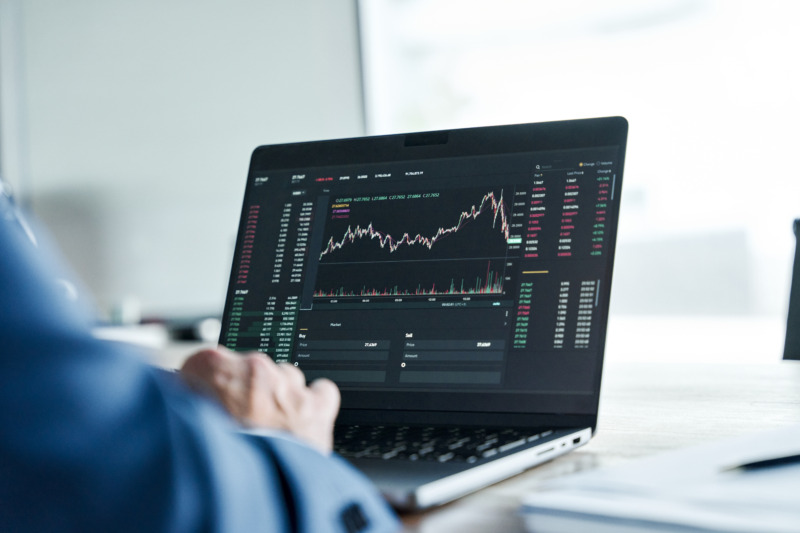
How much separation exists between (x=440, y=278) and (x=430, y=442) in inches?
9.4

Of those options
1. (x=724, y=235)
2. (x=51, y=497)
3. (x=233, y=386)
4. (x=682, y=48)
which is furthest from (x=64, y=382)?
(x=724, y=235)


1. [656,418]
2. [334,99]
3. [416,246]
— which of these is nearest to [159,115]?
[334,99]

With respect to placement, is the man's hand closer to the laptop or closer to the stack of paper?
the laptop

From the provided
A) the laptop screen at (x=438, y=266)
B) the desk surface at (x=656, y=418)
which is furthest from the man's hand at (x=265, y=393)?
the laptop screen at (x=438, y=266)

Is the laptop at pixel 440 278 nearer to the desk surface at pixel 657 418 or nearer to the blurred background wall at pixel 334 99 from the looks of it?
the desk surface at pixel 657 418

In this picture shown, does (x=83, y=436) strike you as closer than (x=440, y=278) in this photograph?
Yes

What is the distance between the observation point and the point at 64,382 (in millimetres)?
336

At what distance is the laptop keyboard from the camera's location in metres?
0.63

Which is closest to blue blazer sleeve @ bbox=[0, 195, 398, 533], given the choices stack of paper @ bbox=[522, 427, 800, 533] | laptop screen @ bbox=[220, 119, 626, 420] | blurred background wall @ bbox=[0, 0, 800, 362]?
stack of paper @ bbox=[522, 427, 800, 533]

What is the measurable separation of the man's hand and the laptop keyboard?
0.24 feet

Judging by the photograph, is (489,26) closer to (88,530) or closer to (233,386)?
(233,386)

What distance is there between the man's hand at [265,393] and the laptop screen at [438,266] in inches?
9.3

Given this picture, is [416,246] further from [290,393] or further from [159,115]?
[159,115]

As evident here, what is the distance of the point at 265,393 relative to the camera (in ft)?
1.95
